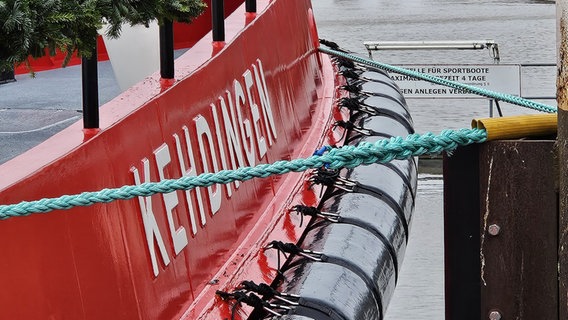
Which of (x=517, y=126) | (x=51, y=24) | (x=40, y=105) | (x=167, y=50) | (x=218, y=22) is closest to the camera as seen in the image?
(x=51, y=24)

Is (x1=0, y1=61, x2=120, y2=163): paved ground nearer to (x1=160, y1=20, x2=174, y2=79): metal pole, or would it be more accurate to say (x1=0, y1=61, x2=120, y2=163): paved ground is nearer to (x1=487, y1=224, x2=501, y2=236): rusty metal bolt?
(x1=160, y1=20, x2=174, y2=79): metal pole

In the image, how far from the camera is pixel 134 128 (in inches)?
111

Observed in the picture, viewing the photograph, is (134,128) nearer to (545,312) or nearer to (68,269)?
(68,269)

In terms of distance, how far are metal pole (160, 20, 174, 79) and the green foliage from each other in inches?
37.5

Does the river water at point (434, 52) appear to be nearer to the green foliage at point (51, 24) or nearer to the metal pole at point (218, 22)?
the metal pole at point (218, 22)

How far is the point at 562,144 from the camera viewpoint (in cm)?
193

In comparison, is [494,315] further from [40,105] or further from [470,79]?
[470,79]

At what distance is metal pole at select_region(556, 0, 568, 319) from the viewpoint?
191cm

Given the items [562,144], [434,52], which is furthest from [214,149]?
[434,52]

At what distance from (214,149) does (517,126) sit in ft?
5.21

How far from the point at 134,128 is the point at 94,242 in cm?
40

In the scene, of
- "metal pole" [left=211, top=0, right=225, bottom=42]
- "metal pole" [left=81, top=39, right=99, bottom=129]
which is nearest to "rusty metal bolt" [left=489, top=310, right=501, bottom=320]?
"metal pole" [left=81, top=39, right=99, bottom=129]

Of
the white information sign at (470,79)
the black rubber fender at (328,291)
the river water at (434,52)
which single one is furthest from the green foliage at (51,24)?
the white information sign at (470,79)

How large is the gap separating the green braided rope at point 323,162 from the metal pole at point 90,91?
0.57m
